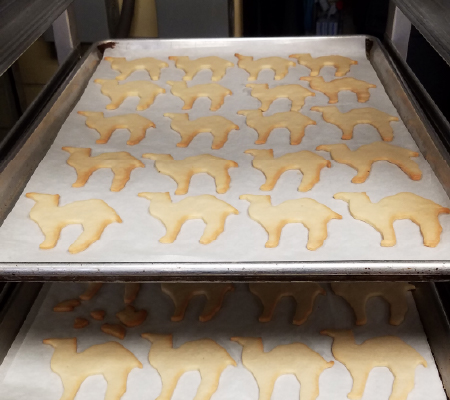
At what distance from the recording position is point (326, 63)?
1.60 m

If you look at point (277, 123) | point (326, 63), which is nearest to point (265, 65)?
point (326, 63)

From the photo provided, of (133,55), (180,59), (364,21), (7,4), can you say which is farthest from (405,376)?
(364,21)

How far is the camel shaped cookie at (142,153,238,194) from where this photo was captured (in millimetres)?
1086

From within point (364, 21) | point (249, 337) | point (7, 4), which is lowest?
point (249, 337)

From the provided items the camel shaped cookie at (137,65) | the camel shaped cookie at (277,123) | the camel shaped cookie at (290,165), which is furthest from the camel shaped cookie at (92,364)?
the camel shaped cookie at (137,65)

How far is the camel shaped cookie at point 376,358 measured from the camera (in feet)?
3.15

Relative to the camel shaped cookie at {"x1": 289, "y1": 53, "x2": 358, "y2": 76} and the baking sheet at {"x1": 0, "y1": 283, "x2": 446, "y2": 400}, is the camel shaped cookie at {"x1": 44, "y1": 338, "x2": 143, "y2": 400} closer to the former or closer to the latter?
the baking sheet at {"x1": 0, "y1": 283, "x2": 446, "y2": 400}

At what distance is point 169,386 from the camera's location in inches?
38.5

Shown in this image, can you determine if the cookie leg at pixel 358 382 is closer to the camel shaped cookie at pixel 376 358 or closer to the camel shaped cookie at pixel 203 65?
the camel shaped cookie at pixel 376 358

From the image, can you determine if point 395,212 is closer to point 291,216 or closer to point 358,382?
point 291,216

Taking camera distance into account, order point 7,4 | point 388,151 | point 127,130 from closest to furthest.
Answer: point 7,4, point 388,151, point 127,130

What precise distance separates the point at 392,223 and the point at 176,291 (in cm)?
53

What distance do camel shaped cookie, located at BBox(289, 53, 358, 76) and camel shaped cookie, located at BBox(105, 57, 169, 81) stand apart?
45cm

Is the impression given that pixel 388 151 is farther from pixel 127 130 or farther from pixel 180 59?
pixel 180 59
